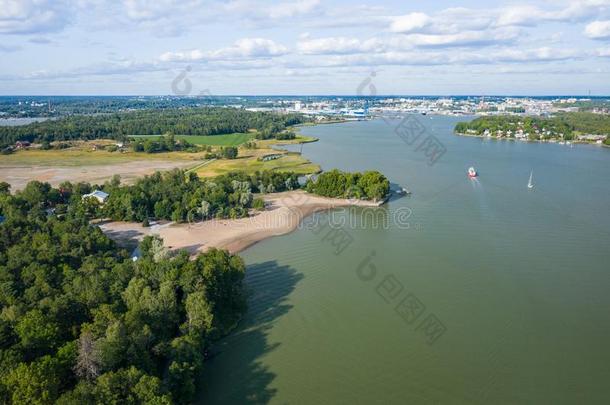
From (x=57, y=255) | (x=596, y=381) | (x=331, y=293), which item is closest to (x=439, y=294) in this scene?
(x=331, y=293)

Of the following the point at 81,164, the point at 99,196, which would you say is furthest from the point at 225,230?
the point at 81,164

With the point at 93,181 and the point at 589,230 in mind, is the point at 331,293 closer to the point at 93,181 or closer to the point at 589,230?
the point at 589,230

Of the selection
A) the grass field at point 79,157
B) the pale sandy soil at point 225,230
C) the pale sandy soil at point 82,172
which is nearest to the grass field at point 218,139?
the grass field at point 79,157

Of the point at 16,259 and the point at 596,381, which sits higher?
the point at 16,259

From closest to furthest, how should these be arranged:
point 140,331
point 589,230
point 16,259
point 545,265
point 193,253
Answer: point 140,331, point 16,259, point 545,265, point 193,253, point 589,230

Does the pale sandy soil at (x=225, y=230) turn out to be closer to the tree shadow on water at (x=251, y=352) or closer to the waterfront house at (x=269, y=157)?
the tree shadow on water at (x=251, y=352)

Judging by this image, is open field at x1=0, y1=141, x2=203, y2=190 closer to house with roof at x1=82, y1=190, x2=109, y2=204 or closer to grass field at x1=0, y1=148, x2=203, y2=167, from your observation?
grass field at x1=0, y1=148, x2=203, y2=167

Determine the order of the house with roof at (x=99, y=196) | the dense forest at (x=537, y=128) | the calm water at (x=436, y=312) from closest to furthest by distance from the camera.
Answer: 1. the calm water at (x=436, y=312)
2. the house with roof at (x=99, y=196)
3. the dense forest at (x=537, y=128)
